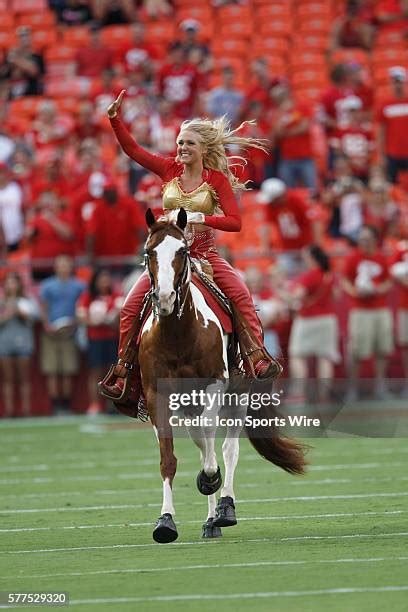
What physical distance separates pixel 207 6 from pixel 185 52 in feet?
10.3

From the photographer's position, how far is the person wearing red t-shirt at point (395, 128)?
21.7 meters

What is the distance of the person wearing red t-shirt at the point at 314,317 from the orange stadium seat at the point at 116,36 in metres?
7.49

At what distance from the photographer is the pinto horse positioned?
902cm

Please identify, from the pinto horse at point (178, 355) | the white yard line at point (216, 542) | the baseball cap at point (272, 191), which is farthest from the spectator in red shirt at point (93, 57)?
the white yard line at point (216, 542)

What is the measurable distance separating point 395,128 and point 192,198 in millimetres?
12095

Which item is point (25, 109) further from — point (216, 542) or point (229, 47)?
point (216, 542)

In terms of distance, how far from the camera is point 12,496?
12.4 metres

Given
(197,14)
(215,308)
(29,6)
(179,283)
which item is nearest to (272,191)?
(197,14)

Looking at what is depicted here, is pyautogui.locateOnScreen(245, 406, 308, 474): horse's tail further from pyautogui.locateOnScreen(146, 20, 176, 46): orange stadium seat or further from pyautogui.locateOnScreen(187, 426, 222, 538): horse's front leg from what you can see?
pyautogui.locateOnScreen(146, 20, 176, 46): orange stadium seat

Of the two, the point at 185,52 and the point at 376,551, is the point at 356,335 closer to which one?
the point at 185,52

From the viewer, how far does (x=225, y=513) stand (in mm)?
9578

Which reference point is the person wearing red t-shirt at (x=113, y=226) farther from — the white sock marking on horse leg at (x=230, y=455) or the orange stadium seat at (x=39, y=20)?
the white sock marking on horse leg at (x=230, y=455)

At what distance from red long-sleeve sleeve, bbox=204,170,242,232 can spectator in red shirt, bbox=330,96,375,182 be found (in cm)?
1164

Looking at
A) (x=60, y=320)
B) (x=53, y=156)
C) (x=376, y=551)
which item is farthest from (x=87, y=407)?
(x=376, y=551)
